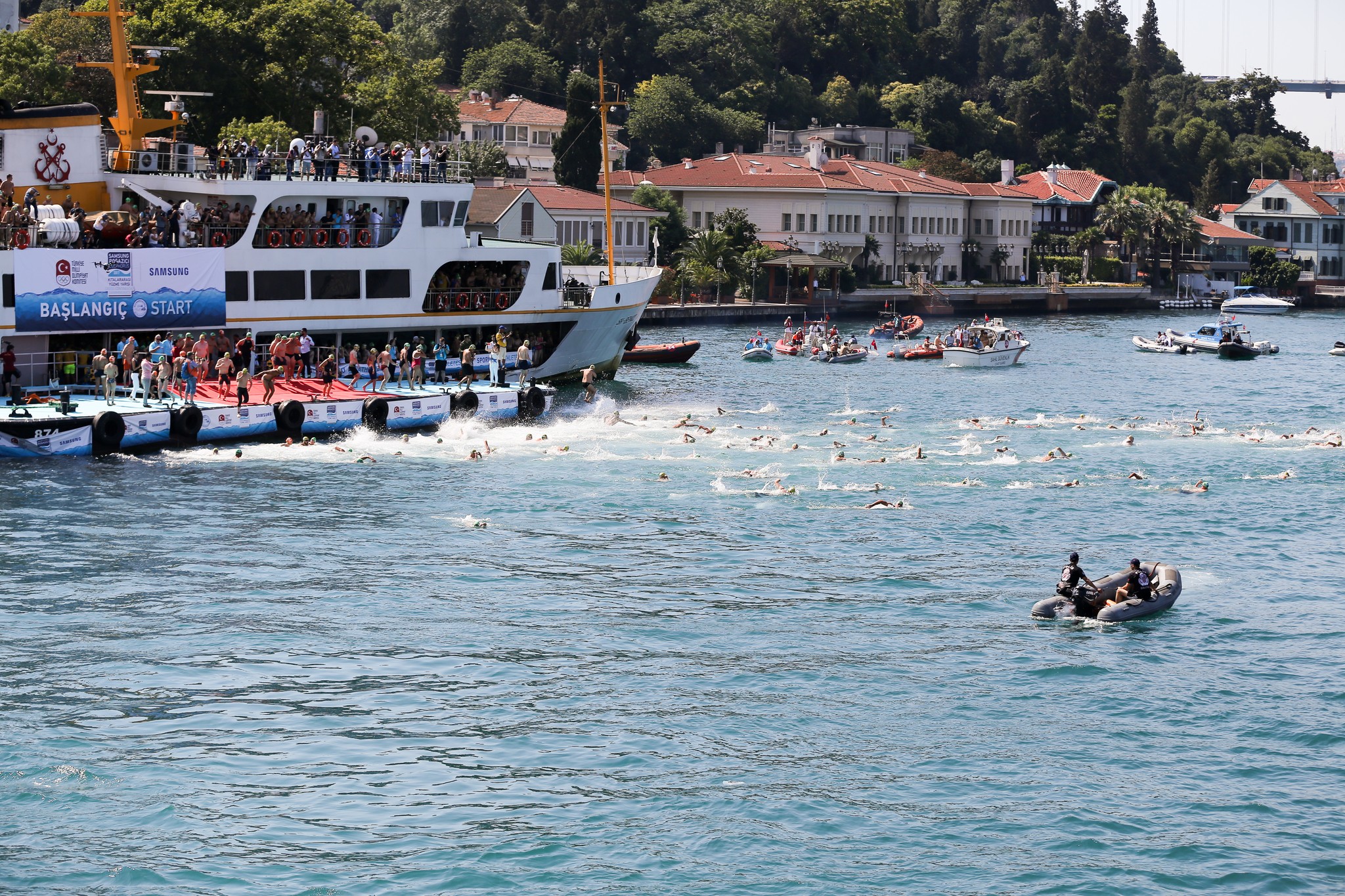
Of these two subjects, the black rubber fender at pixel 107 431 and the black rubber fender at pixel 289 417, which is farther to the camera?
the black rubber fender at pixel 289 417

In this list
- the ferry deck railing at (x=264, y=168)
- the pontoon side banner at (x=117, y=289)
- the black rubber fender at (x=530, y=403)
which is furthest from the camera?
the black rubber fender at (x=530, y=403)

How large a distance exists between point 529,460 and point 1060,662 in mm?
21983

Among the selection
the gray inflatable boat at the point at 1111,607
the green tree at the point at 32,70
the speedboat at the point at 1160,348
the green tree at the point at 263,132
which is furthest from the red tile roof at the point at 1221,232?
the gray inflatable boat at the point at 1111,607

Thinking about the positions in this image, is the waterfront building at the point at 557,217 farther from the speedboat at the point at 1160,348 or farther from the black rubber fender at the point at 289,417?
the black rubber fender at the point at 289,417

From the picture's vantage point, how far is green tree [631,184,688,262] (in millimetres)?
118062

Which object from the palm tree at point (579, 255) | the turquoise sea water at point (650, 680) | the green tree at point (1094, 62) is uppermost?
the green tree at point (1094, 62)

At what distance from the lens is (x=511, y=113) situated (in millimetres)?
138875

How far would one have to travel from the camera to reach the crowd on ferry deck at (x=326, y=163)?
5356 cm

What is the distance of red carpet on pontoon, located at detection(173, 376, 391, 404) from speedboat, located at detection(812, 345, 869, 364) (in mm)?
37962

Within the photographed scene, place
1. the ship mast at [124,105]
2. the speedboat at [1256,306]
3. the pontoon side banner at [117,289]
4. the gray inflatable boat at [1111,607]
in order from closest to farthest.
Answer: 1. the gray inflatable boat at [1111,607]
2. the pontoon side banner at [117,289]
3. the ship mast at [124,105]
4. the speedboat at [1256,306]

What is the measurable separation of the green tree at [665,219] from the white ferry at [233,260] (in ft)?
182

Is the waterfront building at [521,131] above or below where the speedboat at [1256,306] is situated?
above

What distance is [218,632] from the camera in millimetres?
29141

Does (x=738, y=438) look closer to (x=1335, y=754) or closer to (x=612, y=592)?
(x=612, y=592)
